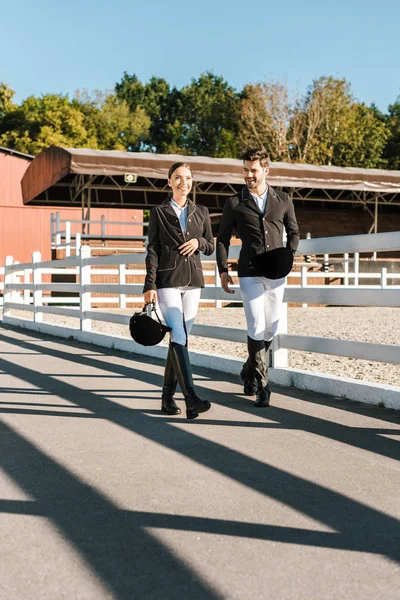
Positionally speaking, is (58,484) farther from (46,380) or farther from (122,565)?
(46,380)

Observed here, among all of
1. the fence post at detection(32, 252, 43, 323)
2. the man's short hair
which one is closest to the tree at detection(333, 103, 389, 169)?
the fence post at detection(32, 252, 43, 323)

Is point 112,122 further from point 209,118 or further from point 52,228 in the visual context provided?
point 52,228

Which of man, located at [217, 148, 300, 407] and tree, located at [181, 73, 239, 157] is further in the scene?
tree, located at [181, 73, 239, 157]

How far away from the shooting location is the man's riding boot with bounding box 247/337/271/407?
237 inches

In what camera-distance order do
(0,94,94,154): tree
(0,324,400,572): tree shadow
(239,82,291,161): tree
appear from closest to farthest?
(0,324,400,572): tree shadow
(239,82,291,161): tree
(0,94,94,154): tree

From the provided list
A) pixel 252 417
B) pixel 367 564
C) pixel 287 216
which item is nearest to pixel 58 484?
pixel 367 564

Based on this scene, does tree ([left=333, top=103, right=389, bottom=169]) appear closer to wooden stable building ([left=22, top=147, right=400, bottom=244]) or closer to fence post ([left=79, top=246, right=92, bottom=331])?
wooden stable building ([left=22, top=147, right=400, bottom=244])

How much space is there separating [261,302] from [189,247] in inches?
33.2

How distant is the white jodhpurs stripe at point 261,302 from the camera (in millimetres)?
6086

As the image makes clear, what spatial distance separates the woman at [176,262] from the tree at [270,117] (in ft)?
156

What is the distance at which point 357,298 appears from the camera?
20.9 feet

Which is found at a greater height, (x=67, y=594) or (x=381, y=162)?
(x=381, y=162)

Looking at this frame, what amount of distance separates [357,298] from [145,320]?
1746 millimetres

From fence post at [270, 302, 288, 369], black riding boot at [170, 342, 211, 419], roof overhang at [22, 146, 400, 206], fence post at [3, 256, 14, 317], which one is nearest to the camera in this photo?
black riding boot at [170, 342, 211, 419]
